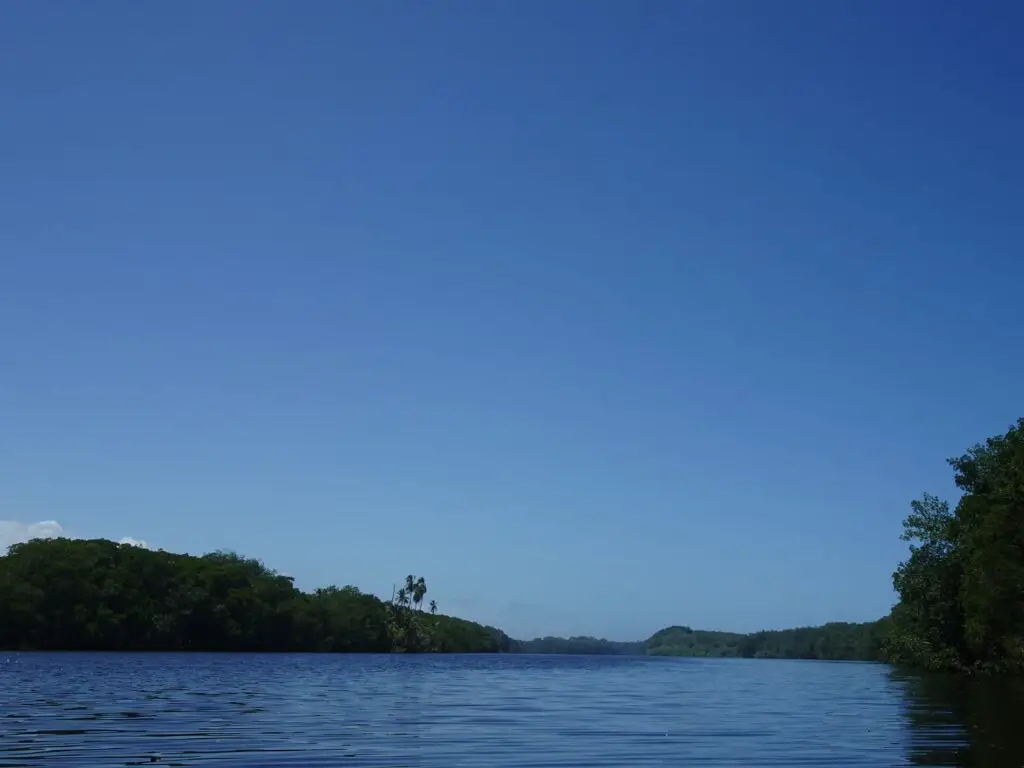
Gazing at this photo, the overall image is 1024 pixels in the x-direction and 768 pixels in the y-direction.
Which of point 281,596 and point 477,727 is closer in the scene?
point 477,727

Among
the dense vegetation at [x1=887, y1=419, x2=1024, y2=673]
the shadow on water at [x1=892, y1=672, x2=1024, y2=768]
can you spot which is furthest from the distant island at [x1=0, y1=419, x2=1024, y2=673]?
the shadow on water at [x1=892, y1=672, x2=1024, y2=768]

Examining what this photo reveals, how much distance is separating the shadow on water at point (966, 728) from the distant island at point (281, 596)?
19468 mm

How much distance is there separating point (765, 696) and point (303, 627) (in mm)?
140933

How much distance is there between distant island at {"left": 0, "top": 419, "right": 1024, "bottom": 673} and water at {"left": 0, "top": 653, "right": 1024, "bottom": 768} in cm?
Result: 2309

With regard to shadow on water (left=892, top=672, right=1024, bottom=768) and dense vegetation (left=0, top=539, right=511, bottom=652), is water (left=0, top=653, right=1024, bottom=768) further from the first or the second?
dense vegetation (left=0, top=539, right=511, bottom=652)

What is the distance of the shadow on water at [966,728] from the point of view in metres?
24.7

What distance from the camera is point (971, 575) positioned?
3253 inches

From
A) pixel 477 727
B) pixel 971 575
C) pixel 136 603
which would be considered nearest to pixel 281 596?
pixel 136 603

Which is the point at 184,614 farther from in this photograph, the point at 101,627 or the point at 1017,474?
the point at 1017,474

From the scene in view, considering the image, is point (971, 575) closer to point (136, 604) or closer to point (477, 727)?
point (477, 727)

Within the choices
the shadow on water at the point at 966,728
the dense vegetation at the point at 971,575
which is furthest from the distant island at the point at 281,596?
the shadow on water at the point at 966,728

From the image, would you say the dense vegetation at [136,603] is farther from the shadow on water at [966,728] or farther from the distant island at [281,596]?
the shadow on water at [966,728]

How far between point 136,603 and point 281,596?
40953 millimetres

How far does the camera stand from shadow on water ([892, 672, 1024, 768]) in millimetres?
24703
